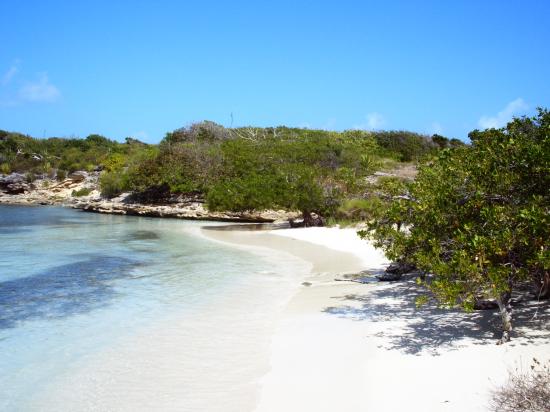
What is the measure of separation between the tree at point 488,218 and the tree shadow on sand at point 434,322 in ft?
1.19

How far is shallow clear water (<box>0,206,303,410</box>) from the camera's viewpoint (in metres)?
5.81

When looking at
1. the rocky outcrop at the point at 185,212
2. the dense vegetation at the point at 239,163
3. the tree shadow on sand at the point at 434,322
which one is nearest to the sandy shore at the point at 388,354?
the tree shadow on sand at the point at 434,322

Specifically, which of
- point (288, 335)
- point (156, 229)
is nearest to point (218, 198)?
point (156, 229)

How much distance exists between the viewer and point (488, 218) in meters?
6.44

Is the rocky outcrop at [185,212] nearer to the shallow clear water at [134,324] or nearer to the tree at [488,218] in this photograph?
the shallow clear water at [134,324]

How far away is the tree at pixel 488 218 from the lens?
6098 mm

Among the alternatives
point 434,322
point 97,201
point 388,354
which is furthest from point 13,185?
point 388,354

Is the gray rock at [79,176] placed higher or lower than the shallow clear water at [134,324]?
higher

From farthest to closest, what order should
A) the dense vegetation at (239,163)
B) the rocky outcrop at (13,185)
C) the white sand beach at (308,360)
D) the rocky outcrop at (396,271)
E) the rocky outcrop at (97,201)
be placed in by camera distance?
the rocky outcrop at (13,185), the rocky outcrop at (97,201), the dense vegetation at (239,163), the rocky outcrop at (396,271), the white sand beach at (308,360)

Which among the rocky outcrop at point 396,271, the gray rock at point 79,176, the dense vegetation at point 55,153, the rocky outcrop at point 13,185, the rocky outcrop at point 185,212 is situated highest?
the dense vegetation at point 55,153

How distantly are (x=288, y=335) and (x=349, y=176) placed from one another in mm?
6734

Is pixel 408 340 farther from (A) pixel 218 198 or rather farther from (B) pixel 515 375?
(A) pixel 218 198

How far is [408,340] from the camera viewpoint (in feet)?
23.1

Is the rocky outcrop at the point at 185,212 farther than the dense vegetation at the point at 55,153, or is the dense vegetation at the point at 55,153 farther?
the dense vegetation at the point at 55,153
